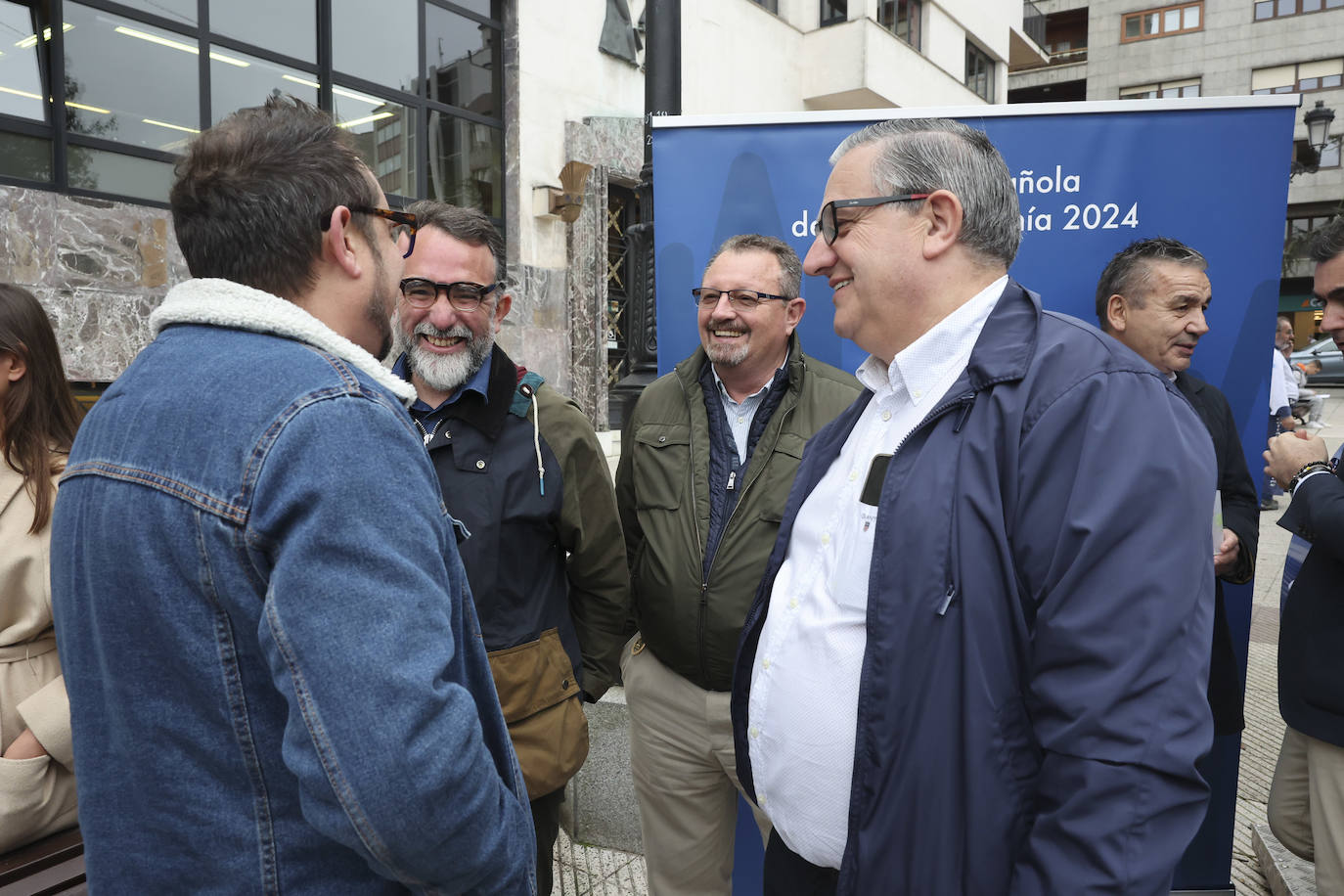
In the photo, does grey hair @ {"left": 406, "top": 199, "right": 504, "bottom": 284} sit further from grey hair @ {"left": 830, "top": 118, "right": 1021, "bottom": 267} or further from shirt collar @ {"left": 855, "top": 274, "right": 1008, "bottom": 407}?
shirt collar @ {"left": 855, "top": 274, "right": 1008, "bottom": 407}

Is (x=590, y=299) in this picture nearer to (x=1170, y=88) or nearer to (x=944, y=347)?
(x=944, y=347)

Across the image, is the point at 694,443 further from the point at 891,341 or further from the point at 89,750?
the point at 89,750

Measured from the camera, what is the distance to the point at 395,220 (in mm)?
1475

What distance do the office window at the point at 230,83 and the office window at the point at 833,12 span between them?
239 inches

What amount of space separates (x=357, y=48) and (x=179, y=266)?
312 centimetres

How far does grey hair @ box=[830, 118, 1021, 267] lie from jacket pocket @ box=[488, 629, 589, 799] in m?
1.55

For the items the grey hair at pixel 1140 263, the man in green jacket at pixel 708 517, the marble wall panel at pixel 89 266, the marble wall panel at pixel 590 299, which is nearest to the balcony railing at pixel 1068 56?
the marble wall panel at pixel 590 299

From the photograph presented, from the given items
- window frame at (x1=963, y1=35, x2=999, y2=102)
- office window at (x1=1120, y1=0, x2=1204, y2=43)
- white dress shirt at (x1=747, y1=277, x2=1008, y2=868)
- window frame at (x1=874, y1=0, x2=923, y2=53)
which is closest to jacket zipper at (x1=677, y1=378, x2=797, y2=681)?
white dress shirt at (x1=747, y1=277, x2=1008, y2=868)

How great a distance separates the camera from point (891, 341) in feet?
5.75

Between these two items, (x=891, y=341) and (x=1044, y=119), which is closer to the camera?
(x=891, y=341)

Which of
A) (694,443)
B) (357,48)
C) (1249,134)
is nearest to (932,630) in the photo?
(694,443)

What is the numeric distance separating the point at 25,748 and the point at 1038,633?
2.35 m

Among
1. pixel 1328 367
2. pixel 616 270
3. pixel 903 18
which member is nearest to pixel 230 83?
pixel 616 270

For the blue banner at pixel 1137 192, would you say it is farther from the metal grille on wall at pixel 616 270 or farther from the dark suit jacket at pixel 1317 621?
the metal grille on wall at pixel 616 270
